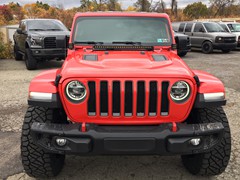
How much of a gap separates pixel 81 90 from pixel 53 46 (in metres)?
7.65

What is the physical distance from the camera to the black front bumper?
2.64 meters

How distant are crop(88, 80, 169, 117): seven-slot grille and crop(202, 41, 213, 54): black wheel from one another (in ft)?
44.3

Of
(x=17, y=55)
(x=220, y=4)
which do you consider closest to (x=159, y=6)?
(x=220, y=4)

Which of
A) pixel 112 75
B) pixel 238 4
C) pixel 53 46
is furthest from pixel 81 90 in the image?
pixel 238 4

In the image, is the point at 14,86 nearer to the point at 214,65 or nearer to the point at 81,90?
the point at 81,90

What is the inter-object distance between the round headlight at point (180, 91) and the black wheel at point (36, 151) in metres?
1.19

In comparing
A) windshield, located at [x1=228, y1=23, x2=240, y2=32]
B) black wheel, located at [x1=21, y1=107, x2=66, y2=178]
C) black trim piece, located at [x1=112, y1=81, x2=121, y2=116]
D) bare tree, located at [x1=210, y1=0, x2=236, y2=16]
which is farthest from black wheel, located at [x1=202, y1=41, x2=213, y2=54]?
bare tree, located at [x1=210, y1=0, x2=236, y2=16]

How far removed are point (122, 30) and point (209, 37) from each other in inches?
480

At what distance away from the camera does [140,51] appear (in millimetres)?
3867

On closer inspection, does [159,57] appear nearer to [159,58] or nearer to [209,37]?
[159,58]

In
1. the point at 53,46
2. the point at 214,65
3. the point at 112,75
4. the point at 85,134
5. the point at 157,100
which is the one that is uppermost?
the point at 112,75

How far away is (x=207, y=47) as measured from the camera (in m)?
Result: 15.7

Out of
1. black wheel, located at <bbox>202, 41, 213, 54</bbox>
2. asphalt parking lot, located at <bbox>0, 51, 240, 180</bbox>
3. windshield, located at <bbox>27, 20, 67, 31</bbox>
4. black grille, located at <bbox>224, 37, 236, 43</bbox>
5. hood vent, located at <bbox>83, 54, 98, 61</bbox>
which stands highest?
hood vent, located at <bbox>83, 54, 98, 61</bbox>

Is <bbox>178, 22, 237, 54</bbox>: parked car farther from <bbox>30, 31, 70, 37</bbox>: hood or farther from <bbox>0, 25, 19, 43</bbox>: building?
<bbox>0, 25, 19, 43</bbox>: building
